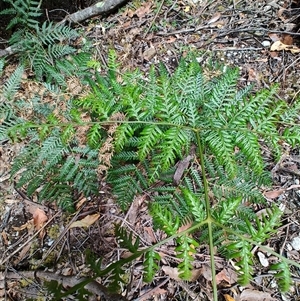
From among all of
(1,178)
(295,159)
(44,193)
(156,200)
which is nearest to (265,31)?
(295,159)

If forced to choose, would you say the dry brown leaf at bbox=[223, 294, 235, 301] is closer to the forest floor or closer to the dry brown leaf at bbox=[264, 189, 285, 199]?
the forest floor

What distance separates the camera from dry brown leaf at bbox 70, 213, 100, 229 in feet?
8.23

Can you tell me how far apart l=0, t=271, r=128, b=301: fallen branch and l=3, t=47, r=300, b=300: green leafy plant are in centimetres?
17

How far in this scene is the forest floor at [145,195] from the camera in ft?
7.48

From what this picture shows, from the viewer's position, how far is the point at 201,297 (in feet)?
7.28

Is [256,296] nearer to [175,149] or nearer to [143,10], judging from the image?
[175,149]

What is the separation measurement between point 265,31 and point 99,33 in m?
1.64

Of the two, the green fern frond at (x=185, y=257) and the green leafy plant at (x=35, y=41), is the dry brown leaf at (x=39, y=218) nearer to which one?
the green leafy plant at (x=35, y=41)

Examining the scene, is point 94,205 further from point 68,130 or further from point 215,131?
point 215,131

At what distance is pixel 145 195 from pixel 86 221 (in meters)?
0.47

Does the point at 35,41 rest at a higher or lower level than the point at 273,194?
higher

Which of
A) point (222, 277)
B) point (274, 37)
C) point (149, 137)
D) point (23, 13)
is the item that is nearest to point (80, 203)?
point (149, 137)

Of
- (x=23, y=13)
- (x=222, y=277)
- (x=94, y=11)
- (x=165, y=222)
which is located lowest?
(x=222, y=277)

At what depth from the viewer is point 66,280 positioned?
2283 millimetres
